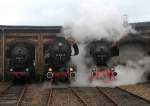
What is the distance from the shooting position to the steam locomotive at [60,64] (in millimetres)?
22688

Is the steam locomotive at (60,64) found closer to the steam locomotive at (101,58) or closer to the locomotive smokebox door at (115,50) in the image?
the steam locomotive at (101,58)

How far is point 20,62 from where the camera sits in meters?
24.3

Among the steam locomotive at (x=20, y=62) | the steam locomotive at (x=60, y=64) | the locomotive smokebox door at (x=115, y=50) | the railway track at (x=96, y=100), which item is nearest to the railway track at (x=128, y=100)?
the railway track at (x=96, y=100)

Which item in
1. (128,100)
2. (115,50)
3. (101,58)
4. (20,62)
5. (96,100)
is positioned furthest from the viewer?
(115,50)

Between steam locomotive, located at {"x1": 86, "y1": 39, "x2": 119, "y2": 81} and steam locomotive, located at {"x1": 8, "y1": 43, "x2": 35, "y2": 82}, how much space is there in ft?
13.3

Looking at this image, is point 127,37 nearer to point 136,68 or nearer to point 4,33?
point 136,68

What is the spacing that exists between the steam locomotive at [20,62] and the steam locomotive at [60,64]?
1.99 meters

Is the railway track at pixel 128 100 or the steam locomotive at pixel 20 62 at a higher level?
the steam locomotive at pixel 20 62

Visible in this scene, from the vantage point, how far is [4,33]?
29578 mm

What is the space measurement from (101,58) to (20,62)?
507 cm

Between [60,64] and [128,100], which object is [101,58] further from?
[128,100]

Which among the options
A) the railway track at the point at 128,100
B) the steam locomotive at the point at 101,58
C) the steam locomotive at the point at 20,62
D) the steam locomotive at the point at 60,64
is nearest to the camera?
the railway track at the point at 128,100

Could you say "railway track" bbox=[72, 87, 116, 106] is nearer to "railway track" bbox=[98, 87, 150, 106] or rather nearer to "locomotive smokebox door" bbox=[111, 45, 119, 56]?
"railway track" bbox=[98, 87, 150, 106]

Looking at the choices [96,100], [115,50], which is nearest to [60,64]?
[115,50]
